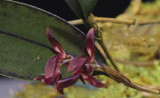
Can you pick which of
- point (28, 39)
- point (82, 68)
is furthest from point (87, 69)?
point (28, 39)

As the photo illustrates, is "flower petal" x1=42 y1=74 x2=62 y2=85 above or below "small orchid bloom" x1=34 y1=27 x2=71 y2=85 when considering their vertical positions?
below

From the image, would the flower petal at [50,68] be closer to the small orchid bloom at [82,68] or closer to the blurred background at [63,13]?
the small orchid bloom at [82,68]

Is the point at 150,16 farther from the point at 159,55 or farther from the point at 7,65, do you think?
the point at 7,65

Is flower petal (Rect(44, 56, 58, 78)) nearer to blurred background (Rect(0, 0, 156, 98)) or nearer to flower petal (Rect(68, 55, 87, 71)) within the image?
flower petal (Rect(68, 55, 87, 71))

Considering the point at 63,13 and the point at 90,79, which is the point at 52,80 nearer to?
the point at 90,79

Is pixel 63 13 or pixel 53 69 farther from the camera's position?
pixel 63 13

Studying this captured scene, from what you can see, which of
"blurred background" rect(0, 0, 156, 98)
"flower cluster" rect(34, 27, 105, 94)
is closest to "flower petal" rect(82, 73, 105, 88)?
"flower cluster" rect(34, 27, 105, 94)

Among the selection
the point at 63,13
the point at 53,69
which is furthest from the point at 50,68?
the point at 63,13

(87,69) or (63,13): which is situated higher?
(87,69)
